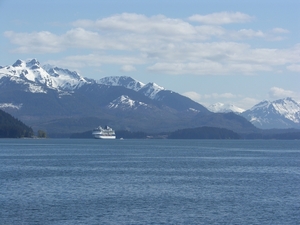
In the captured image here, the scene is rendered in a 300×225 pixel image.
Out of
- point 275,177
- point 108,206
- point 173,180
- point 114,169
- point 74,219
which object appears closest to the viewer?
point 74,219

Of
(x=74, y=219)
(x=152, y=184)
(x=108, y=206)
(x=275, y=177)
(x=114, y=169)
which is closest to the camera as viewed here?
(x=74, y=219)

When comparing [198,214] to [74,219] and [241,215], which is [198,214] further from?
[74,219]

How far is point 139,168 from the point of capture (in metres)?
87.8

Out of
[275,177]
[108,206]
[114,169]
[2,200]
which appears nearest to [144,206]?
[108,206]

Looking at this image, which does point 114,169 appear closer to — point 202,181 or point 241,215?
point 202,181

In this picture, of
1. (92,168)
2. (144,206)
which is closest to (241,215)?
(144,206)

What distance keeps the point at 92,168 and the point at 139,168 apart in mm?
6894

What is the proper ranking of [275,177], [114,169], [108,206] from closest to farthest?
[108,206] < [275,177] < [114,169]

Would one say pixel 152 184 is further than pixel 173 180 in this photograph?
No

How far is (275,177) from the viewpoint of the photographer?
74.4 m

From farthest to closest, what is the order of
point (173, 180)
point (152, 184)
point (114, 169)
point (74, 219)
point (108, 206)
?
point (114, 169) < point (173, 180) < point (152, 184) < point (108, 206) < point (74, 219)

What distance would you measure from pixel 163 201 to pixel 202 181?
17263 millimetres

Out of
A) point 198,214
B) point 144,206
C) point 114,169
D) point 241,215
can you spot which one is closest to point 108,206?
point 144,206

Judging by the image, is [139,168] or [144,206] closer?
[144,206]
